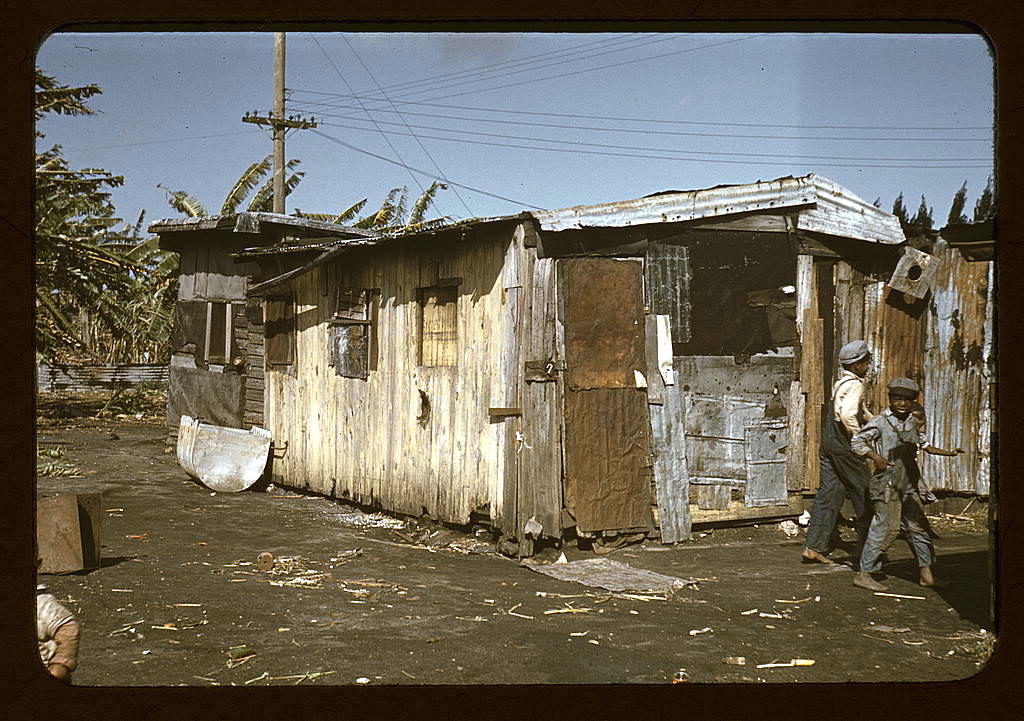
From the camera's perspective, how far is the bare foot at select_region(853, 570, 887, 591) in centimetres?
521

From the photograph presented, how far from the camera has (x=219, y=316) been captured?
11352 mm

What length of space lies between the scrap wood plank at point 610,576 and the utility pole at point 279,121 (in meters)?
3.55

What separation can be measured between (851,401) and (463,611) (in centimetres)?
289

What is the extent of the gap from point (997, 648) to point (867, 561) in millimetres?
3140

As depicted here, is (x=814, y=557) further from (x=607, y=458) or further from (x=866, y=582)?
(x=607, y=458)

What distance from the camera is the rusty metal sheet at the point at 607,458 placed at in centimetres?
670

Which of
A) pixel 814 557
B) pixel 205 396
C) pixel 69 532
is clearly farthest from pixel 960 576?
pixel 205 396

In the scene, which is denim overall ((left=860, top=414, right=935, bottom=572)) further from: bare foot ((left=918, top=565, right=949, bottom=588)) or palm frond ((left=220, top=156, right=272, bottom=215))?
palm frond ((left=220, top=156, right=272, bottom=215))

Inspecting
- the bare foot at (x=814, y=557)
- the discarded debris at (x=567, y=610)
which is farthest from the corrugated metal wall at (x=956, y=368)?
the discarded debris at (x=567, y=610)

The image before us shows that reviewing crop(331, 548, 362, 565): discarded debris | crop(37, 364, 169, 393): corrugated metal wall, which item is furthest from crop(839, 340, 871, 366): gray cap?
crop(37, 364, 169, 393): corrugated metal wall

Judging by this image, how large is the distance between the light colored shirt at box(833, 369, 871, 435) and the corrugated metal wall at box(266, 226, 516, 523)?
2.49m

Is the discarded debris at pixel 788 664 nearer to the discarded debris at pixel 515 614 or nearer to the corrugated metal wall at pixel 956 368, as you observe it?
the discarded debris at pixel 515 614

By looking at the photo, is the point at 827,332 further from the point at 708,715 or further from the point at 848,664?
the point at 708,715
